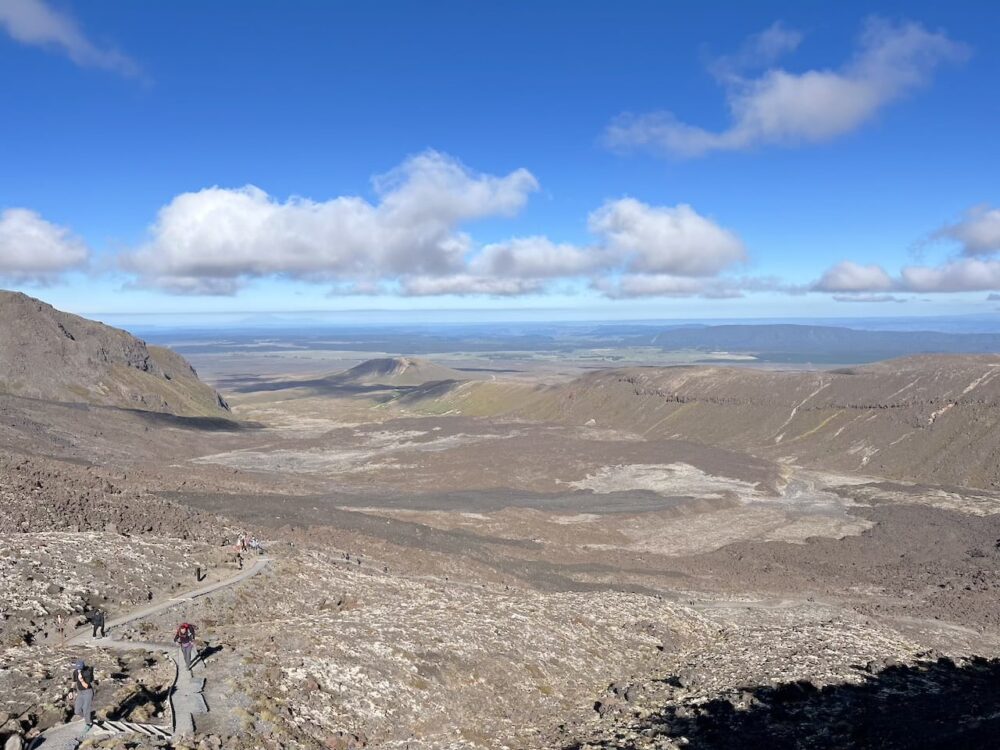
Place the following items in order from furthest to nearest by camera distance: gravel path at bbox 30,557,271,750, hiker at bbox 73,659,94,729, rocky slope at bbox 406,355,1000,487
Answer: rocky slope at bbox 406,355,1000,487 → hiker at bbox 73,659,94,729 → gravel path at bbox 30,557,271,750

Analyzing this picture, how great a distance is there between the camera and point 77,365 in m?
107

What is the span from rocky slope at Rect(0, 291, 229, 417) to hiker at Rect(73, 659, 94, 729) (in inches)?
3884

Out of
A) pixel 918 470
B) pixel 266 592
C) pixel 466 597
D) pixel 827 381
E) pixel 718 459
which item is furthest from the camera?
pixel 827 381

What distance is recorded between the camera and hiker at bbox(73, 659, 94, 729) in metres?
13.9

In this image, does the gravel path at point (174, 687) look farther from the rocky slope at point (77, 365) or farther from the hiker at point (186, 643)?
the rocky slope at point (77, 365)

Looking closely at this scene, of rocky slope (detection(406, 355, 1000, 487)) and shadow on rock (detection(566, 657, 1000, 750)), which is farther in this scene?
rocky slope (detection(406, 355, 1000, 487))

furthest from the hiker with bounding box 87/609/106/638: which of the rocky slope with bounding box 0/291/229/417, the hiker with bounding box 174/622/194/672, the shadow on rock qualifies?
the rocky slope with bounding box 0/291/229/417

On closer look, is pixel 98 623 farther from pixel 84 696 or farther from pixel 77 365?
pixel 77 365

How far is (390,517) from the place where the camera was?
50562mm

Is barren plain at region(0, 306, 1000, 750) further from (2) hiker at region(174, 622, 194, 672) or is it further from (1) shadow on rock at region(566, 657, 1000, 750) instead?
(2) hiker at region(174, 622, 194, 672)

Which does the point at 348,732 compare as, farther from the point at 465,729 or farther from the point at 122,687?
the point at 122,687

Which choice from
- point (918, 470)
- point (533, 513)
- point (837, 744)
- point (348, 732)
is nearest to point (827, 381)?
point (918, 470)

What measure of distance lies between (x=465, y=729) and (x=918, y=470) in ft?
A: 214

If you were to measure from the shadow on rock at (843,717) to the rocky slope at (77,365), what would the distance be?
104 m
